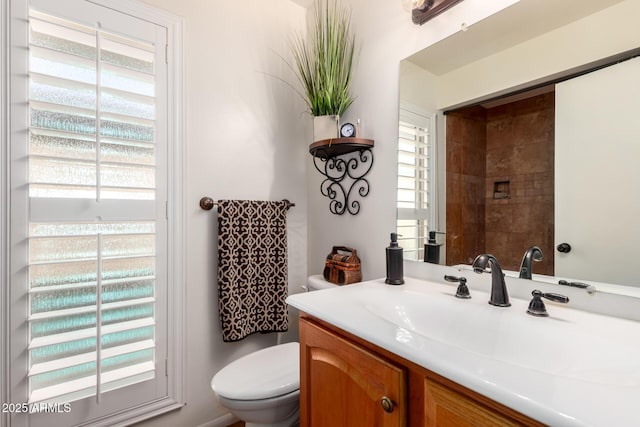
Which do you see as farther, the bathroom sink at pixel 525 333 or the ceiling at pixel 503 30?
the ceiling at pixel 503 30

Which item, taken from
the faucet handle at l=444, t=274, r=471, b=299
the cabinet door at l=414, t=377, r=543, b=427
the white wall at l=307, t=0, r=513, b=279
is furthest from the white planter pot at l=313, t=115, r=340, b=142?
the cabinet door at l=414, t=377, r=543, b=427

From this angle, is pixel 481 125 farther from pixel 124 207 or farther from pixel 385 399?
pixel 124 207

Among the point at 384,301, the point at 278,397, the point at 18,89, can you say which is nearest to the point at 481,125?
the point at 384,301

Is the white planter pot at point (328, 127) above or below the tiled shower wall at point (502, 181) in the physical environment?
above

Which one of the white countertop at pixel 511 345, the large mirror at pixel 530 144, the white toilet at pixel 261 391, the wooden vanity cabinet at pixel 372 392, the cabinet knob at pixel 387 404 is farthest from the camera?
the white toilet at pixel 261 391

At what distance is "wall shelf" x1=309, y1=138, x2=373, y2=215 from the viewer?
4.70 ft

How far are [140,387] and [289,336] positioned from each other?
2.58 feet

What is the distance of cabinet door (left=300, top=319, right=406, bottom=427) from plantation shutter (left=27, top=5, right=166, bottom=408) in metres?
0.82

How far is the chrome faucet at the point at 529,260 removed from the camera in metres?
0.94

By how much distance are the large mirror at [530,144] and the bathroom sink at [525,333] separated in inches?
6.7

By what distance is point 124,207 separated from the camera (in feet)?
4.33

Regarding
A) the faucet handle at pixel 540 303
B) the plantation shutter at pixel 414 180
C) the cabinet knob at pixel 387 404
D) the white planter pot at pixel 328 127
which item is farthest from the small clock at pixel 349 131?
the cabinet knob at pixel 387 404

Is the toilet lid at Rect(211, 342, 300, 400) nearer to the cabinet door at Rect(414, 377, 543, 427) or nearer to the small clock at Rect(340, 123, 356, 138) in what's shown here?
the cabinet door at Rect(414, 377, 543, 427)

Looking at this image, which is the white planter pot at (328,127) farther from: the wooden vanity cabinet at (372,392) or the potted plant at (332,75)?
the wooden vanity cabinet at (372,392)
